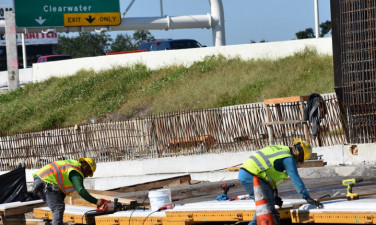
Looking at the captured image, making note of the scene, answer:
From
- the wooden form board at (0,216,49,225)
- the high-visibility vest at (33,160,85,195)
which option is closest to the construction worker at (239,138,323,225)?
the high-visibility vest at (33,160,85,195)

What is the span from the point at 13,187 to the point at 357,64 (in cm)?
876

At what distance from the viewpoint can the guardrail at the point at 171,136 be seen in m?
19.7

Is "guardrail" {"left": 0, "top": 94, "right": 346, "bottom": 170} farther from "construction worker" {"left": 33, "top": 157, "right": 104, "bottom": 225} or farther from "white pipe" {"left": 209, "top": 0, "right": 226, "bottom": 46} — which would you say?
"white pipe" {"left": 209, "top": 0, "right": 226, "bottom": 46}

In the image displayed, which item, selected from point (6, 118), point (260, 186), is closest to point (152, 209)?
point (260, 186)

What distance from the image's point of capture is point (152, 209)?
12828mm

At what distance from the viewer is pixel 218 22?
1436 inches

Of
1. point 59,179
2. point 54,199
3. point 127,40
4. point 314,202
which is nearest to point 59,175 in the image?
point 59,179

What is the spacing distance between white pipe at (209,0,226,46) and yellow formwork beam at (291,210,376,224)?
26022 millimetres

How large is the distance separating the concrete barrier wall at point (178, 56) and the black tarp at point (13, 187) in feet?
51.4

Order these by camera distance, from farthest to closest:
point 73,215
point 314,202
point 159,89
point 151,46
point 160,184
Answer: point 151,46
point 159,89
point 160,184
point 73,215
point 314,202

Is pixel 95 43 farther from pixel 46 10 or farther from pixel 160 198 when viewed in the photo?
pixel 160 198

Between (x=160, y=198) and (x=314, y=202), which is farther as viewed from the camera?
(x=160, y=198)

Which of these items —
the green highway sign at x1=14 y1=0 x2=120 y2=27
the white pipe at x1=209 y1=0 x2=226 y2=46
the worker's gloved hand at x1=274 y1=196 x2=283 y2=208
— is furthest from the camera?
the white pipe at x1=209 y1=0 x2=226 y2=46

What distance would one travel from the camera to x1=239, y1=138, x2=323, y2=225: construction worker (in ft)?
34.3
